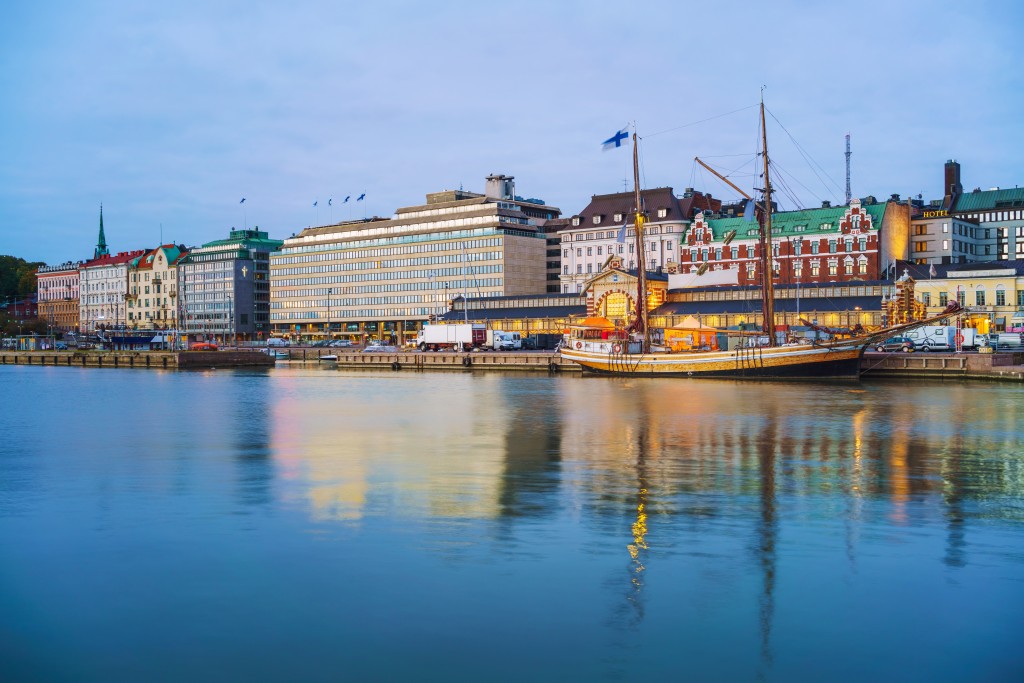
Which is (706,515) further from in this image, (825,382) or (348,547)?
(825,382)

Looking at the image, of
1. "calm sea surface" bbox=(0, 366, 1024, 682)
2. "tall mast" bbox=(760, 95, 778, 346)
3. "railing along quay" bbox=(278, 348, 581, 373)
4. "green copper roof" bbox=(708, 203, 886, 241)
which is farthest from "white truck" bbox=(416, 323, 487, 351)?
"calm sea surface" bbox=(0, 366, 1024, 682)

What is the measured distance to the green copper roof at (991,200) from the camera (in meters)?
174

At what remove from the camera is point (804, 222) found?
15438cm

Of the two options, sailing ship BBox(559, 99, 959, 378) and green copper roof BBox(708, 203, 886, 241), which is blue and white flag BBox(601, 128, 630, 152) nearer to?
sailing ship BBox(559, 99, 959, 378)

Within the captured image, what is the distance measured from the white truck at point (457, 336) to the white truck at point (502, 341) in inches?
56.7

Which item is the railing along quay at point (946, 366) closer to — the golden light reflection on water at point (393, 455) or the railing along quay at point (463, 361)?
the railing along quay at point (463, 361)

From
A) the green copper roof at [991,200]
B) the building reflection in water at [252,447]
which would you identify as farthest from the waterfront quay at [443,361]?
the green copper roof at [991,200]

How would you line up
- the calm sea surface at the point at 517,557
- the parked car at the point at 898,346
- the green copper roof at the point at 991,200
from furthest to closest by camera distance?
the green copper roof at the point at 991,200 < the parked car at the point at 898,346 < the calm sea surface at the point at 517,557

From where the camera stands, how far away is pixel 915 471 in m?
36.0

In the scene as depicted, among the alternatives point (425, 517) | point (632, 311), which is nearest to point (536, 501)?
point (425, 517)

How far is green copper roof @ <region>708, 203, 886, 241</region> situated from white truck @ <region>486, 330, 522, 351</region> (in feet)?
125

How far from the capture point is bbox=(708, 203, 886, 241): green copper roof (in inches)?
5871

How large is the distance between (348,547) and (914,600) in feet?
42.5

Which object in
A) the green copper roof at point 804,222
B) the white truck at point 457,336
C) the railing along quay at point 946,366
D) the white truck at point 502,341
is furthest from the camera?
the white truck at point 502,341
